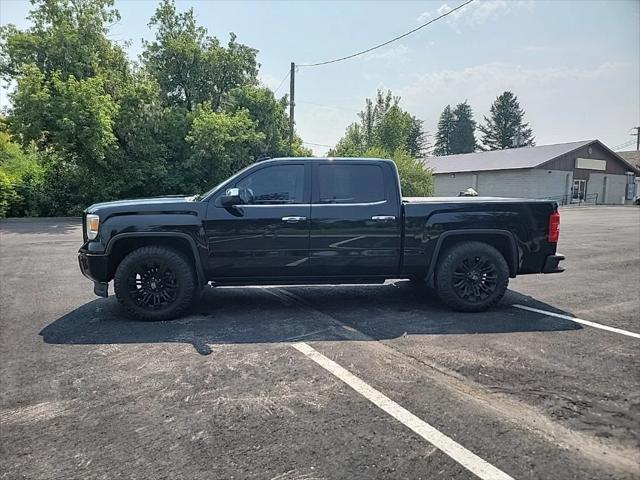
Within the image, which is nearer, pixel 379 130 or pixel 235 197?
pixel 235 197

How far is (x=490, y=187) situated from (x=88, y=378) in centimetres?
4360

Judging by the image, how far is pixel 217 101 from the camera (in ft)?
93.7

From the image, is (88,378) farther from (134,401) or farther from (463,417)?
(463,417)

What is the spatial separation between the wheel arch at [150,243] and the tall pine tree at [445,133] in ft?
306

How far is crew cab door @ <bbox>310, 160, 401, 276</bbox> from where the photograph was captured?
18.6ft

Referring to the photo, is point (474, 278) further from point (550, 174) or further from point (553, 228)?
point (550, 174)

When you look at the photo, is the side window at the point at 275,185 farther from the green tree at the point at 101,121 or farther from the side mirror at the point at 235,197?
the green tree at the point at 101,121

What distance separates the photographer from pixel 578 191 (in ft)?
139

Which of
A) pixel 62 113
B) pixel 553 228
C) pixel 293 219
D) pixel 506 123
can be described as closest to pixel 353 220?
pixel 293 219

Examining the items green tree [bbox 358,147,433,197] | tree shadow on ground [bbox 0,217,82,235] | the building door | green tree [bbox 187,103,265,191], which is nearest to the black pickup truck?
tree shadow on ground [bbox 0,217,82,235]

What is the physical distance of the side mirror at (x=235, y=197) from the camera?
539 cm

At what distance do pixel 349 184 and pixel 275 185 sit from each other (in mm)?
952

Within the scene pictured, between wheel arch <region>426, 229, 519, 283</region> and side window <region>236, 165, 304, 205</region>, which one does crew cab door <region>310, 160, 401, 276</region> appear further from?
wheel arch <region>426, 229, 519, 283</region>

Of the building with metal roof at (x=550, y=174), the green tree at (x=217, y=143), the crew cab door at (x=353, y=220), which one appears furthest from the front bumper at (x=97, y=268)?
the building with metal roof at (x=550, y=174)
